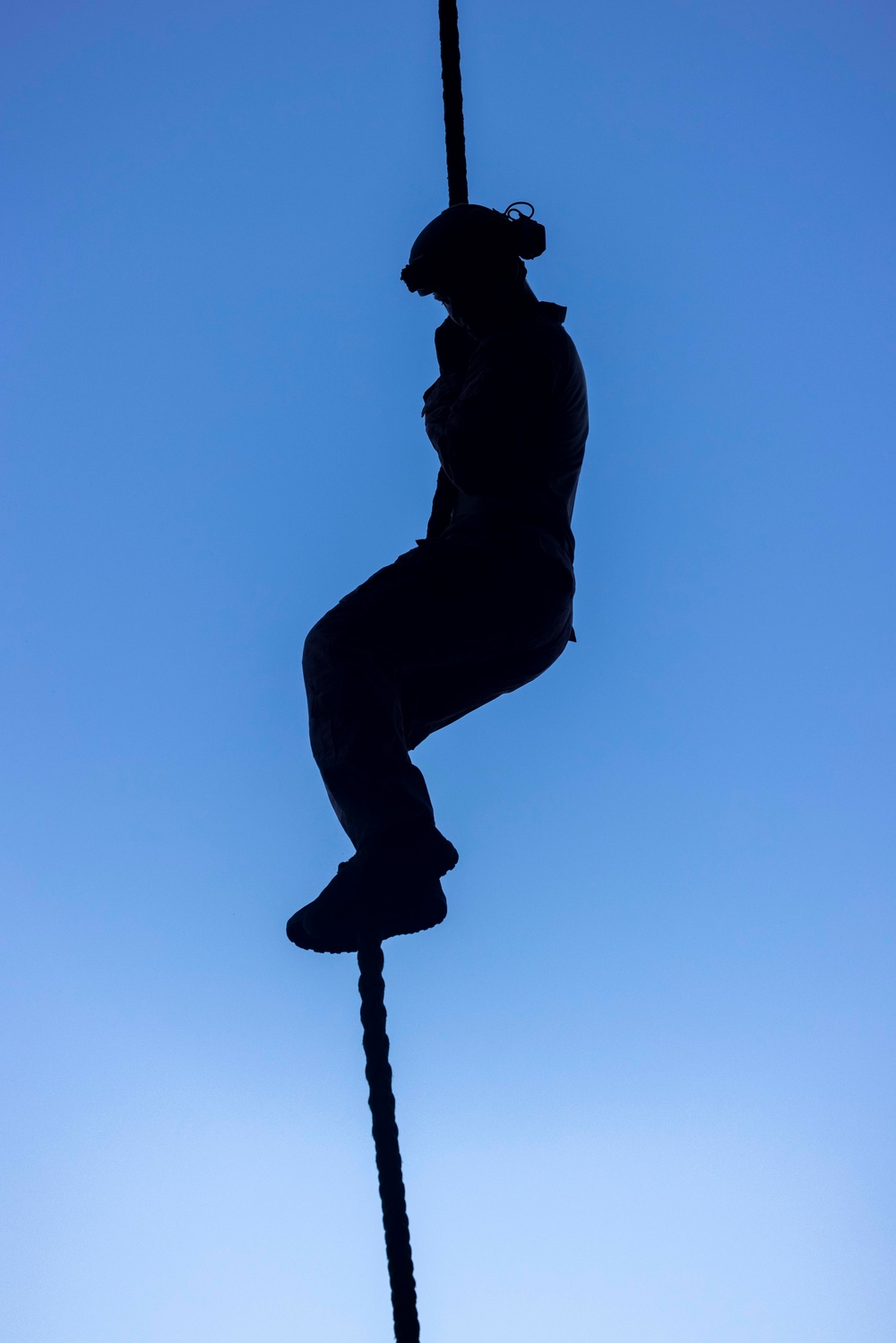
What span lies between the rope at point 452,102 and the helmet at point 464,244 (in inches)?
8.2

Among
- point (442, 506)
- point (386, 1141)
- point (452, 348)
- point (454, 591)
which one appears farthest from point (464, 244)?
point (386, 1141)

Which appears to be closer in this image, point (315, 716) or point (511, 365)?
point (315, 716)

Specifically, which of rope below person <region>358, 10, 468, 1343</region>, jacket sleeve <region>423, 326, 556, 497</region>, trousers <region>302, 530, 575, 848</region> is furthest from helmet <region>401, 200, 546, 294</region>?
rope below person <region>358, 10, 468, 1343</region>

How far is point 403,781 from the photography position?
14.1 ft

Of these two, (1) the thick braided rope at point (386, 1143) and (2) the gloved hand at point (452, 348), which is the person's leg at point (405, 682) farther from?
(2) the gloved hand at point (452, 348)

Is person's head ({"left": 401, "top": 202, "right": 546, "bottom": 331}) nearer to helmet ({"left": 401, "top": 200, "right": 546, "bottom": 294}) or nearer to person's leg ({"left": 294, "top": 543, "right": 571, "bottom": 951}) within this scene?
helmet ({"left": 401, "top": 200, "right": 546, "bottom": 294})

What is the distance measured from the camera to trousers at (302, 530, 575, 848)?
14.1ft

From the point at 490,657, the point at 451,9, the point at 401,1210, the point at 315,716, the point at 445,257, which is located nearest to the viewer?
the point at 401,1210

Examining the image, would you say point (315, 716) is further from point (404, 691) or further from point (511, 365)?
point (511, 365)

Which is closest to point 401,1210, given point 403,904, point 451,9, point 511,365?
point 403,904

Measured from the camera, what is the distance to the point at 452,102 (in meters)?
6.14

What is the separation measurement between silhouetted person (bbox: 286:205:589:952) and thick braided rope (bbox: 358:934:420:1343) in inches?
6.2

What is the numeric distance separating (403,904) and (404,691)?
0.86 m

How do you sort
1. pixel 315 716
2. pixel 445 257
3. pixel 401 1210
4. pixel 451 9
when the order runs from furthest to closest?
pixel 451 9
pixel 445 257
pixel 315 716
pixel 401 1210
